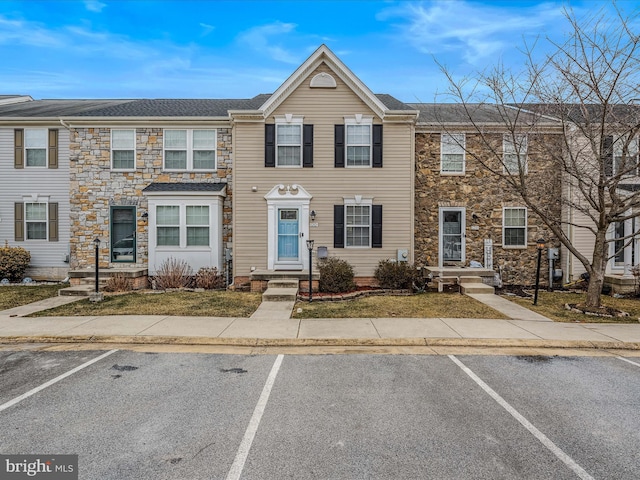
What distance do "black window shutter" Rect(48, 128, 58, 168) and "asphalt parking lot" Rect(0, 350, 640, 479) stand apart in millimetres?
11477

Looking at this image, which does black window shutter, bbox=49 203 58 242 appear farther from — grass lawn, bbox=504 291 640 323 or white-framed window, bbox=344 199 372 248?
grass lawn, bbox=504 291 640 323

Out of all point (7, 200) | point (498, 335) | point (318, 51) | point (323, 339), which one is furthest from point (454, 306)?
point (7, 200)

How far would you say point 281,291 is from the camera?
1062 centimetres

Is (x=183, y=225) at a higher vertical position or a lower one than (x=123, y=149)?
lower

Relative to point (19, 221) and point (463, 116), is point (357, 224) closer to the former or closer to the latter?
point (463, 116)

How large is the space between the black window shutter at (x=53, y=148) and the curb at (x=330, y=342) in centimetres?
1040

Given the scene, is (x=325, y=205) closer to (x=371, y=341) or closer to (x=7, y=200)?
(x=371, y=341)

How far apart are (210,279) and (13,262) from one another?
25.8 feet

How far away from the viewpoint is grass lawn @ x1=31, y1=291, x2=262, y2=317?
28.3ft

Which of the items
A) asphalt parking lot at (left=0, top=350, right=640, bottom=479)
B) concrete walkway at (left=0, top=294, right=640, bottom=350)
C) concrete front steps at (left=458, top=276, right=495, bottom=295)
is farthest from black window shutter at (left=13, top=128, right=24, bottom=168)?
concrete front steps at (left=458, top=276, right=495, bottom=295)

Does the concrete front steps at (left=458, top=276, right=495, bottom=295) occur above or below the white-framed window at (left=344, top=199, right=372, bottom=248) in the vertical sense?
below

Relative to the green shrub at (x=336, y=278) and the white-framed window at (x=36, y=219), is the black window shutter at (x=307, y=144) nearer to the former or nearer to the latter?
the green shrub at (x=336, y=278)

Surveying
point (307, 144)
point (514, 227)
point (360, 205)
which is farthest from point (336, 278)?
point (514, 227)

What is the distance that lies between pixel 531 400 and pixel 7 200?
18592 mm
